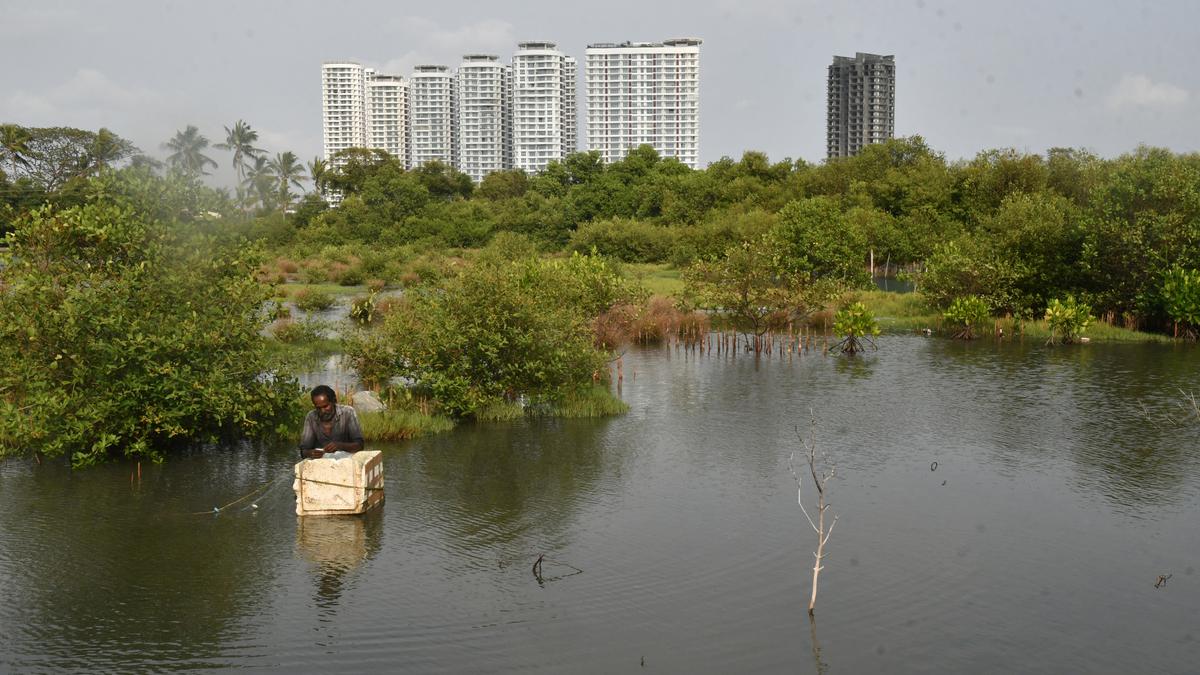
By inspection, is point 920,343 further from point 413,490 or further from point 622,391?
point 413,490

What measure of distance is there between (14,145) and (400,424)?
266ft

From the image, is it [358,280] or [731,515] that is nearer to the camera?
[731,515]

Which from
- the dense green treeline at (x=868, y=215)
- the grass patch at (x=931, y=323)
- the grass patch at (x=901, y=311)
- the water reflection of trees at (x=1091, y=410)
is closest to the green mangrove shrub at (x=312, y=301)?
the dense green treeline at (x=868, y=215)

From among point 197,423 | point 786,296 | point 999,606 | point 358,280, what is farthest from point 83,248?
point 358,280

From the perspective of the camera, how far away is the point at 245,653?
483 inches

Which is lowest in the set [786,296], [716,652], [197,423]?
[716,652]

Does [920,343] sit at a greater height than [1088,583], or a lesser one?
greater

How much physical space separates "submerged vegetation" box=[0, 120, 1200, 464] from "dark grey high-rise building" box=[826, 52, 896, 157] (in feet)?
320

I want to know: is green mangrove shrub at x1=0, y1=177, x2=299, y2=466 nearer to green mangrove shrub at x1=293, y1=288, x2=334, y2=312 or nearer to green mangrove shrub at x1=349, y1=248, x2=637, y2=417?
green mangrove shrub at x1=349, y1=248, x2=637, y2=417

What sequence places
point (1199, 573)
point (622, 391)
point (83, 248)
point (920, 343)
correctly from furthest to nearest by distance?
point (920, 343), point (622, 391), point (83, 248), point (1199, 573)

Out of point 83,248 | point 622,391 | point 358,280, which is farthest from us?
point 358,280

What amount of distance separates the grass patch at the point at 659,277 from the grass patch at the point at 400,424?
83.6 ft

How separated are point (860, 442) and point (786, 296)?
1544cm

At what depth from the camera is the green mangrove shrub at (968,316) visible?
133ft
